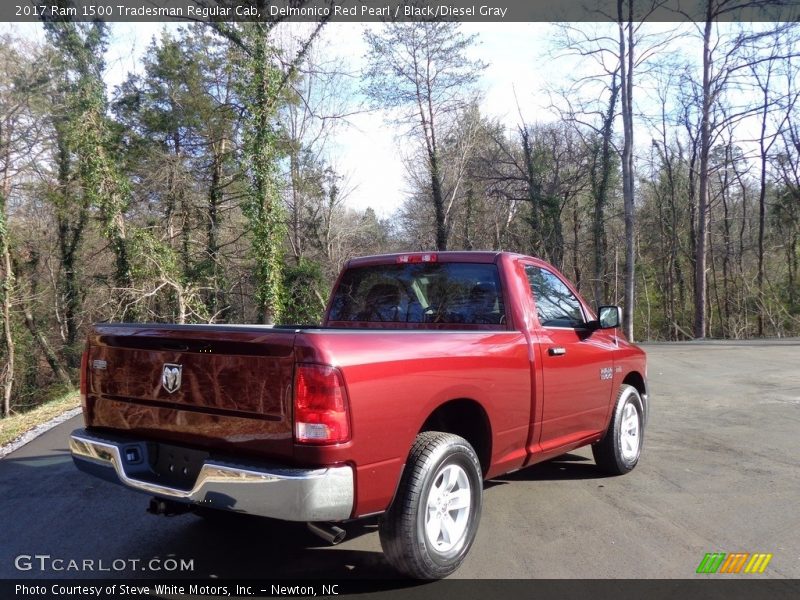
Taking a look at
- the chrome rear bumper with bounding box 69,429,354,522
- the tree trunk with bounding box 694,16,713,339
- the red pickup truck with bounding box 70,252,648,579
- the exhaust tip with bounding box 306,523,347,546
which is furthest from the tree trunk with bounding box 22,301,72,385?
the exhaust tip with bounding box 306,523,347,546

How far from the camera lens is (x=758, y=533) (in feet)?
14.1

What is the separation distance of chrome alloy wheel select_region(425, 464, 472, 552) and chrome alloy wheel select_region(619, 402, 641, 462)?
2540 mm

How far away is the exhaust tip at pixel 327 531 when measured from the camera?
10.5ft

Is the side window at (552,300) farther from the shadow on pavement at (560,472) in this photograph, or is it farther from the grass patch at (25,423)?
the grass patch at (25,423)

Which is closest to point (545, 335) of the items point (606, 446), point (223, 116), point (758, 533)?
point (606, 446)

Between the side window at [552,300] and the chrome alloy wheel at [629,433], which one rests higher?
the side window at [552,300]

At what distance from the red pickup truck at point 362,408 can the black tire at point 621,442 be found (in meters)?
0.83

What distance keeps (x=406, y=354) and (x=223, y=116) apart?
30.0 metres

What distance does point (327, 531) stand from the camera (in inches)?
126

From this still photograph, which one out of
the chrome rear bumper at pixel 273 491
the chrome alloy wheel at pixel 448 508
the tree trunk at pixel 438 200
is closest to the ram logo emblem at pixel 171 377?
the chrome rear bumper at pixel 273 491

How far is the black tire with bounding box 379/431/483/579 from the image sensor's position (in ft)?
10.9

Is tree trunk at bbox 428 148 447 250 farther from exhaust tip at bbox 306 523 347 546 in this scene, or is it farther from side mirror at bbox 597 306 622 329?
exhaust tip at bbox 306 523 347 546

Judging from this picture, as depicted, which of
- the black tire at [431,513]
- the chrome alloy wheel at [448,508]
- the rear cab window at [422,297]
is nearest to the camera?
the black tire at [431,513]

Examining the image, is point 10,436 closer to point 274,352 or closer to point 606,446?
point 274,352
